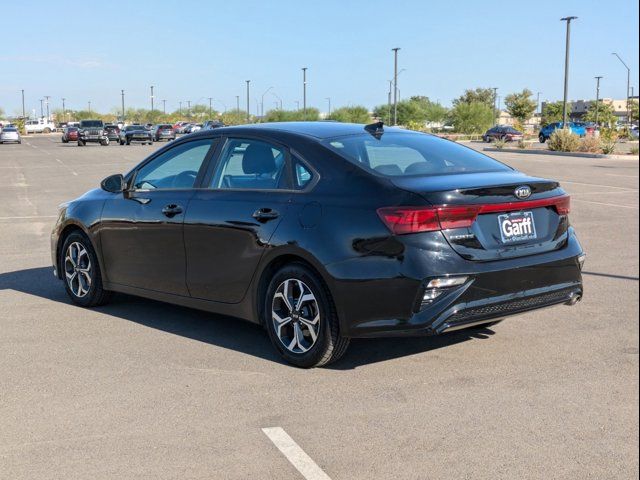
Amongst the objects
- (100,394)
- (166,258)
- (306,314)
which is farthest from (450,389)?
(166,258)

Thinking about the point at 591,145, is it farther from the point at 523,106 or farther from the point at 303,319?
the point at 523,106

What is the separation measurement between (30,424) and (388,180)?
2.52m

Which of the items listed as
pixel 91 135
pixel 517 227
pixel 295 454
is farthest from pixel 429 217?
pixel 91 135

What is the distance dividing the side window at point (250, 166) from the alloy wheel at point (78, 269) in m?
1.86

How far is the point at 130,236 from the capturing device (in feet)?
22.4

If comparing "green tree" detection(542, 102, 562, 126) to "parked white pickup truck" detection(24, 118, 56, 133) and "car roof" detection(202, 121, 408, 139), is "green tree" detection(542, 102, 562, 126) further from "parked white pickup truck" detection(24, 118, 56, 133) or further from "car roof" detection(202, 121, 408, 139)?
"car roof" detection(202, 121, 408, 139)

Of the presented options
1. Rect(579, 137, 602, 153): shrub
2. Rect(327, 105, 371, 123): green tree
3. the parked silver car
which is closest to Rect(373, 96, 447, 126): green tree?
Rect(327, 105, 371, 123): green tree

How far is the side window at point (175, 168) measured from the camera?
6461 mm

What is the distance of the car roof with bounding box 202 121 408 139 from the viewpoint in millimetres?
5879

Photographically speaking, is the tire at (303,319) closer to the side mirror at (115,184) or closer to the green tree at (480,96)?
the side mirror at (115,184)

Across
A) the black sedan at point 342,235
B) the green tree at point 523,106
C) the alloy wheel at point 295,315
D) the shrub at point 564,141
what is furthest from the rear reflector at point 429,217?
the green tree at point 523,106

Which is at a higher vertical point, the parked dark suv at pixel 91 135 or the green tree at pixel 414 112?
the green tree at pixel 414 112

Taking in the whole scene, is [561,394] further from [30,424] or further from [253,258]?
[30,424]

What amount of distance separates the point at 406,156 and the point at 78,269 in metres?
3.37
